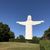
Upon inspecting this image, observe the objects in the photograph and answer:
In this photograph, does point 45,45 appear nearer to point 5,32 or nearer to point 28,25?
point 5,32

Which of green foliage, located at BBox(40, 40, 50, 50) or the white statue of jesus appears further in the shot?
the white statue of jesus

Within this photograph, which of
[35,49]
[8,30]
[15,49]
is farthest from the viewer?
[8,30]

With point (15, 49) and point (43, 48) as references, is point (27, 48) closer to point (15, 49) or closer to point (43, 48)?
point (15, 49)

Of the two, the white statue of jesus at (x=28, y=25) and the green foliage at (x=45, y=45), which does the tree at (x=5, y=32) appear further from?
the green foliage at (x=45, y=45)

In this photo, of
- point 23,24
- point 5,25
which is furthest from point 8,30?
point 23,24

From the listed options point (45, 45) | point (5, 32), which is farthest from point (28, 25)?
point (45, 45)

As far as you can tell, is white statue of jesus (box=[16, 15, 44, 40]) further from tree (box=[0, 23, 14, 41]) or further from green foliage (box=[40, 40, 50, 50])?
green foliage (box=[40, 40, 50, 50])

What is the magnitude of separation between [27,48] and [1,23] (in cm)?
3417

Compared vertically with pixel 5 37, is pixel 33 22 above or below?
above

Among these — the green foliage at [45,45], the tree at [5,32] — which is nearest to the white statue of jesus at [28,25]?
the tree at [5,32]

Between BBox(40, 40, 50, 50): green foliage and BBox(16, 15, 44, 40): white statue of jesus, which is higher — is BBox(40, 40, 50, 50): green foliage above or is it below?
below

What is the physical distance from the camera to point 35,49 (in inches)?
441

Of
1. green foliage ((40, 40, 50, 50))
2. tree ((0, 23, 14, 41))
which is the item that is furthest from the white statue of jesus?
green foliage ((40, 40, 50, 50))

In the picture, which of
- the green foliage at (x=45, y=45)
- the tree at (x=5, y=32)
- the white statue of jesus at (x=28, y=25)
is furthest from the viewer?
the white statue of jesus at (x=28, y=25)
